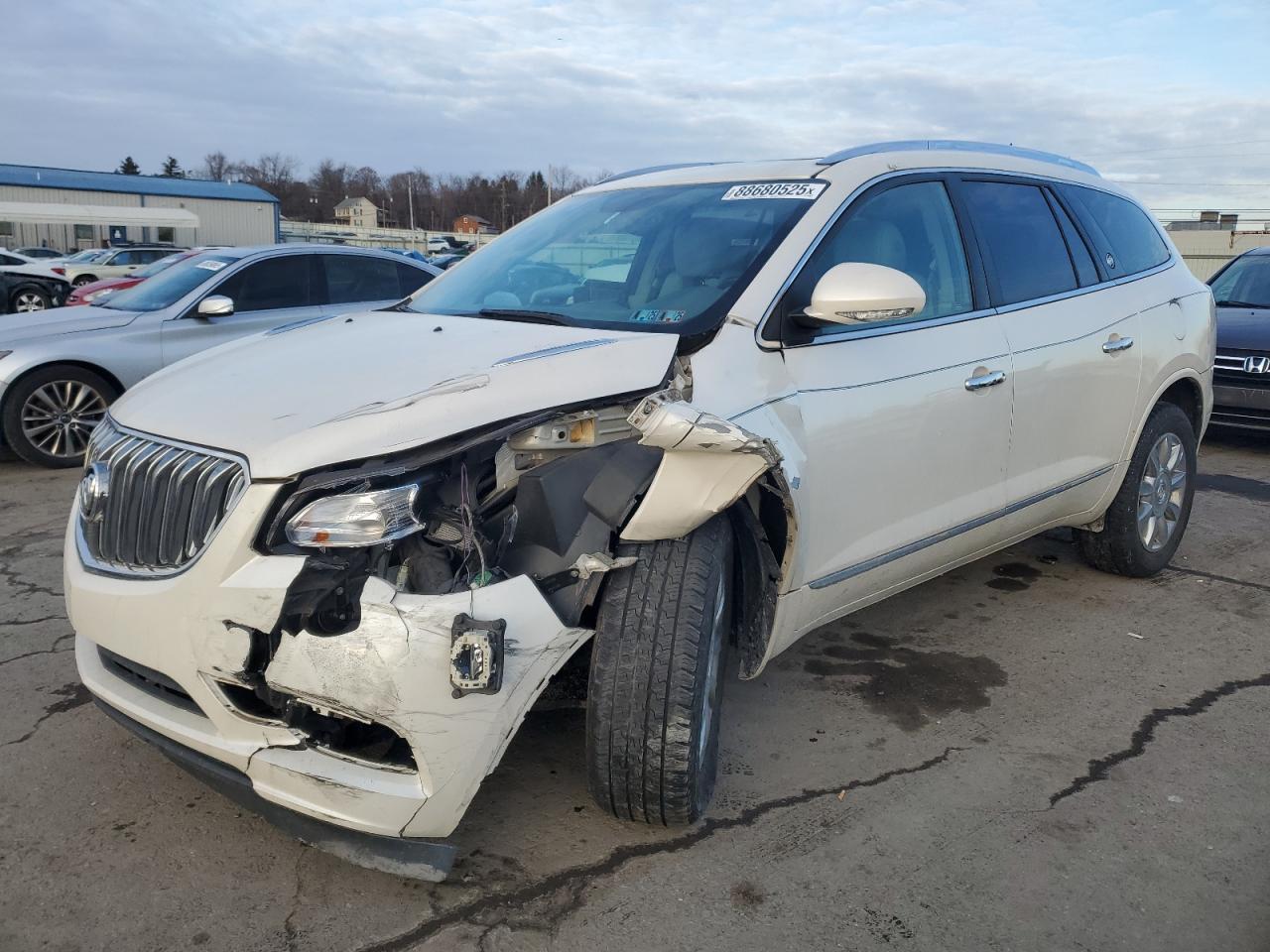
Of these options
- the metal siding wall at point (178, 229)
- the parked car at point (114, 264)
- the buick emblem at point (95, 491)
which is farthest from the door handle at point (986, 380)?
the metal siding wall at point (178, 229)

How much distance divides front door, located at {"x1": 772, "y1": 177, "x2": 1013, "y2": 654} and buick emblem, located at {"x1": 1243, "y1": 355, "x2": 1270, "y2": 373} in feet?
18.0

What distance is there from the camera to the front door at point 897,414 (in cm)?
296

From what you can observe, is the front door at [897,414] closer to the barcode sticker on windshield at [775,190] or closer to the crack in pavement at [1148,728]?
the barcode sticker on windshield at [775,190]

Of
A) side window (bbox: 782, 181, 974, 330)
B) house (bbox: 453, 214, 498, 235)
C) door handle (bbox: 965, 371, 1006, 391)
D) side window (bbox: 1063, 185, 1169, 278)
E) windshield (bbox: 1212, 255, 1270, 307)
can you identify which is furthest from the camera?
house (bbox: 453, 214, 498, 235)

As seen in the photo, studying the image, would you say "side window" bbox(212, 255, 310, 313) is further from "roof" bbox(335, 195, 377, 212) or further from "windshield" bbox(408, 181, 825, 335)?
"roof" bbox(335, 195, 377, 212)

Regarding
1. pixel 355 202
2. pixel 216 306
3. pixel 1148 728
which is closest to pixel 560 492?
pixel 1148 728

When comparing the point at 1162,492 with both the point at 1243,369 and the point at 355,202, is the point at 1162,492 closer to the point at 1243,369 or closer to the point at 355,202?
the point at 1243,369

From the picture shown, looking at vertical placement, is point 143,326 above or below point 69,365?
above

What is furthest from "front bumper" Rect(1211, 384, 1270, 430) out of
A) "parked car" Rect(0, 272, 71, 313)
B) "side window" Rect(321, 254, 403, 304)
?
"parked car" Rect(0, 272, 71, 313)

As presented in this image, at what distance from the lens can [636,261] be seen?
→ 3412 millimetres

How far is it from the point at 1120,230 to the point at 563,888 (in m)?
3.86

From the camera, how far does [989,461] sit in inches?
141

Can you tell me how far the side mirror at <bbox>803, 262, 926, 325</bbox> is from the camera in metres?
2.83

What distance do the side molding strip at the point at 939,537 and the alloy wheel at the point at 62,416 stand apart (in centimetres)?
590
